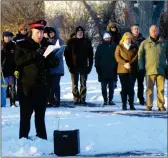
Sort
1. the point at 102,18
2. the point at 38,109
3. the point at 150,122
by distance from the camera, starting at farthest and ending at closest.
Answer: the point at 102,18, the point at 150,122, the point at 38,109

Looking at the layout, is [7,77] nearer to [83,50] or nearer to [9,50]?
[9,50]

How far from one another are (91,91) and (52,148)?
9.92 metres

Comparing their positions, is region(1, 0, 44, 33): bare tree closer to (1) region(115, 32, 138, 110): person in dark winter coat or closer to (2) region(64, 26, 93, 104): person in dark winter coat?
(2) region(64, 26, 93, 104): person in dark winter coat

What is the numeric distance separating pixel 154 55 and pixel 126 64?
0.66 meters

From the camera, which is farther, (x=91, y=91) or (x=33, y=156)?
(x=91, y=91)

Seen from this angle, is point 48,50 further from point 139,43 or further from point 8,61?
point 139,43

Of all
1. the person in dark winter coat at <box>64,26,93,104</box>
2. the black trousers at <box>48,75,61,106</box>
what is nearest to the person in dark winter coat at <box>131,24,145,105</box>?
the person in dark winter coat at <box>64,26,93,104</box>

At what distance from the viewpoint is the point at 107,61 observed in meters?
12.6

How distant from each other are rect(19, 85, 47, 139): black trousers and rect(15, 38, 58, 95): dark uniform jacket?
0.28 feet

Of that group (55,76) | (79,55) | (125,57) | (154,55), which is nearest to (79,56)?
(79,55)

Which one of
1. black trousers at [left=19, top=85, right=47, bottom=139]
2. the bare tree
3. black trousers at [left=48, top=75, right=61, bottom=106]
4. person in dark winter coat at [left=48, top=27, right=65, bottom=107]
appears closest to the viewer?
black trousers at [left=19, top=85, right=47, bottom=139]

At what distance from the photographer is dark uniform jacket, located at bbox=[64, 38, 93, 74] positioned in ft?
41.5

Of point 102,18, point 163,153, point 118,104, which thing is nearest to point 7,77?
point 118,104

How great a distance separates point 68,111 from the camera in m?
11.4
